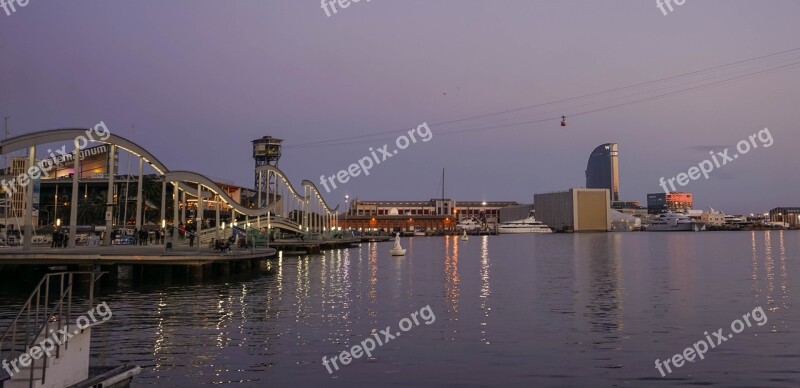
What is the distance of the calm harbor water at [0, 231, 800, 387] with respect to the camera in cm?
1698

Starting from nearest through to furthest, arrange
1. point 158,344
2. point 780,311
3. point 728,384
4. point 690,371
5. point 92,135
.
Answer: point 728,384, point 690,371, point 158,344, point 780,311, point 92,135

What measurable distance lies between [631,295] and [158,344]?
24.3 m

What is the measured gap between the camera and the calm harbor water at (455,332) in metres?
17.0

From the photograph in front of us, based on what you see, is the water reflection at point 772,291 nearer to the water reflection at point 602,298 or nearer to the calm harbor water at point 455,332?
the calm harbor water at point 455,332

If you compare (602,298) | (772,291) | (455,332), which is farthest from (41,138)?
(772,291)

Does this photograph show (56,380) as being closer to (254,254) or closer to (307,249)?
(254,254)

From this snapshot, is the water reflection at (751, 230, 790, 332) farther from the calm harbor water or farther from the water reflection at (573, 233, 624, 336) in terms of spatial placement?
the water reflection at (573, 233, 624, 336)

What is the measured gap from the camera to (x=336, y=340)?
861 inches

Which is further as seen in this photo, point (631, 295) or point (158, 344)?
point (631, 295)

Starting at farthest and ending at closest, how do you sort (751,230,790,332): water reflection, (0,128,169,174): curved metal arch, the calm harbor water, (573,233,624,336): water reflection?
1. (0,128,169,174): curved metal arch
2. (751,230,790,332): water reflection
3. (573,233,624,336): water reflection
4. the calm harbor water

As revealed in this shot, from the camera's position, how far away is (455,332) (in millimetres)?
23547

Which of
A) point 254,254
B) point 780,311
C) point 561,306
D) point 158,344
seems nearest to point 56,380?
point 158,344

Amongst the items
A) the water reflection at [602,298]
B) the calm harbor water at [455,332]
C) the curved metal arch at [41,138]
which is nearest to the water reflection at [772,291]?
the calm harbor water at [455,332]

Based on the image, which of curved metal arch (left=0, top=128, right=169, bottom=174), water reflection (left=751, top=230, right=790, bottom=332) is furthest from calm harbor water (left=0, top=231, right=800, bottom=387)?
curved metal arch (left=0, top=128, right=169, bottom=174)
